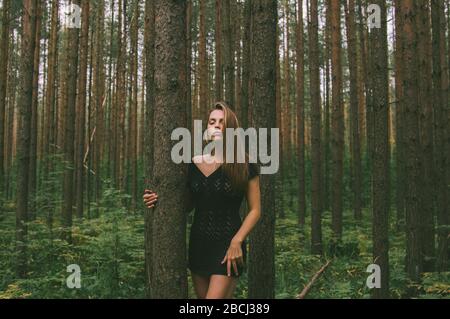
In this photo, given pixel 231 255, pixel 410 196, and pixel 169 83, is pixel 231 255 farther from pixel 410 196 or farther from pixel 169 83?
pixel 410 196

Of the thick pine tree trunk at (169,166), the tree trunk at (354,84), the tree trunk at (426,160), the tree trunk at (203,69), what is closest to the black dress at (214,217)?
the thick pine tree trunk at (169,166)

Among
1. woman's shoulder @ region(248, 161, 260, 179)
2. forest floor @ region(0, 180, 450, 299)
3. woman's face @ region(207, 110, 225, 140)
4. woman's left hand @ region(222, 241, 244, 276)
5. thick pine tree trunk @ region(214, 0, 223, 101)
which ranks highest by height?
thick pine tree trunk @ region(214, 0, 223, 101)

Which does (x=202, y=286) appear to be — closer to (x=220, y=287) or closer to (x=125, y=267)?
(x=220, y=287)

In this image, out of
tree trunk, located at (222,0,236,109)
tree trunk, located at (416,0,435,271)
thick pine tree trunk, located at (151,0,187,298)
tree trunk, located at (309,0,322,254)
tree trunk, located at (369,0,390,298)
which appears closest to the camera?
thick pine tree trunk, located at (151,0,187,298)

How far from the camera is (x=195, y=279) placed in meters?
3.15

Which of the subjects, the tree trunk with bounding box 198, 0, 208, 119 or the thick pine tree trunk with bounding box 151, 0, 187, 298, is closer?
the thick pine tree trunk with bounding box 151, 0, 187, 298

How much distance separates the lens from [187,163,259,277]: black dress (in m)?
3.05

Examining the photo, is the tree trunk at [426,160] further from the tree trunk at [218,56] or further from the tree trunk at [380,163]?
the tree trunk at [218,56]

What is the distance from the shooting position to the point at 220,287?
2973 mm

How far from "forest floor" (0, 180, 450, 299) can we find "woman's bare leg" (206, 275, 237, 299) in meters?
3.34

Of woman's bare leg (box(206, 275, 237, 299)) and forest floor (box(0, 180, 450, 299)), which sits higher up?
woman's bare leg (box(206, 275, 237, 299))

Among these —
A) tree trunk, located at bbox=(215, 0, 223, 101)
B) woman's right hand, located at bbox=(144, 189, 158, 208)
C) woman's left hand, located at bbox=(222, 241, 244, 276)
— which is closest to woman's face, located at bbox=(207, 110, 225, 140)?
woman's right hand, located at bbox=(144, 189, 158, 208)

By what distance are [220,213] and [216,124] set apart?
64 cm

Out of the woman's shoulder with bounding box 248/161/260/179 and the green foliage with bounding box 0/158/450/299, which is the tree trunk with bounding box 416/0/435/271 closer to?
the green foliage with bounding box 0/158/450/299
